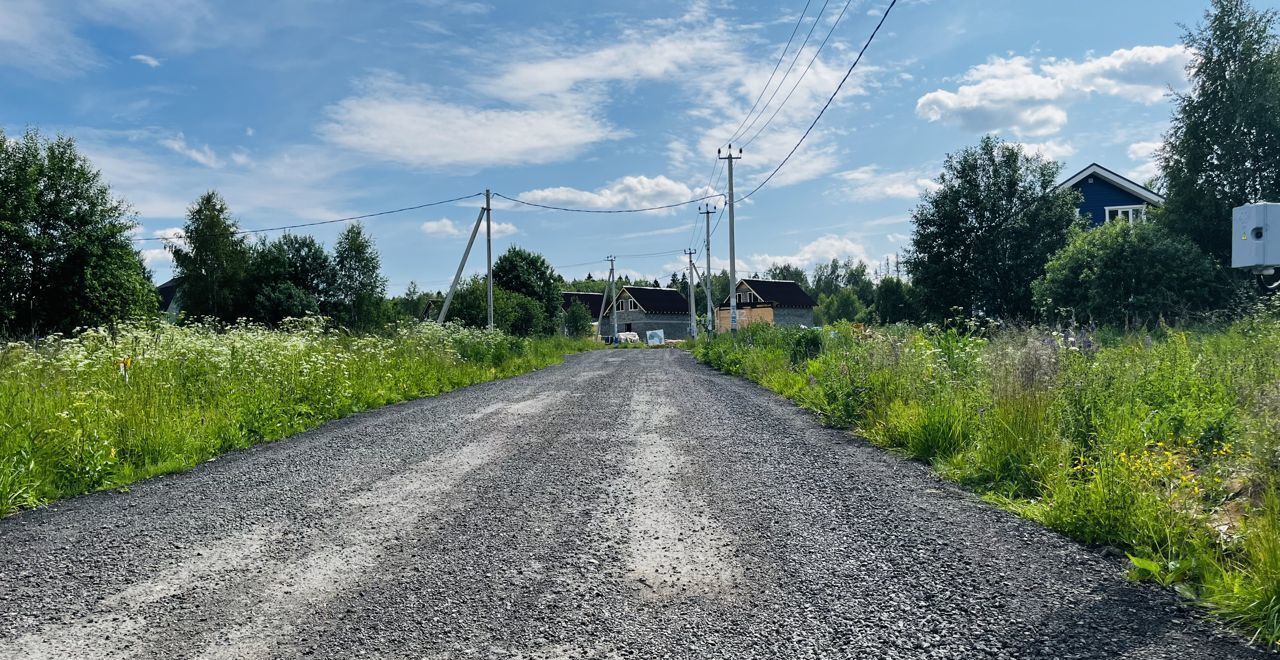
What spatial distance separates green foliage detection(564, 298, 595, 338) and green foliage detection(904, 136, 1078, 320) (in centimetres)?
3517

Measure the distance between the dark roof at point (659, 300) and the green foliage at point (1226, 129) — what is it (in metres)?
58.4

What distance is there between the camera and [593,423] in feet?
29.6

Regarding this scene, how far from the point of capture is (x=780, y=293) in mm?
75125

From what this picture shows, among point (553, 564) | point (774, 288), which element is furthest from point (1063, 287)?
point (774, 288)

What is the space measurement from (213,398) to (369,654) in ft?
23.4

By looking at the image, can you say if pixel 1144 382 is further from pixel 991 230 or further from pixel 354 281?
pixel 354 281

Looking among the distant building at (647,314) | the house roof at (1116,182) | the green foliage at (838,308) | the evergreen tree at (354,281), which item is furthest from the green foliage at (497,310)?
the green foliage at (838,308)

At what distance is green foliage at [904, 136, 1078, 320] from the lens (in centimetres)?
2906

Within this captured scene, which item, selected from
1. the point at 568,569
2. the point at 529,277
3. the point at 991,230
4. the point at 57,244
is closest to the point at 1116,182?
the point at 991,230

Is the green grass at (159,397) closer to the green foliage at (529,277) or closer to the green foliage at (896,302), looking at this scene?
the green foliage at (896,302)

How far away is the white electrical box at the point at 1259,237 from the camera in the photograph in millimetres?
8102

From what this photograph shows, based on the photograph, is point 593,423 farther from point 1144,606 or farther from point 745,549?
point 1144,606

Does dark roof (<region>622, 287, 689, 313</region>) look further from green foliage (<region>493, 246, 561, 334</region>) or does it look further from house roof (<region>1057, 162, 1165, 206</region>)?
house roof (<region>1057, 162, 1165, 206</region>)

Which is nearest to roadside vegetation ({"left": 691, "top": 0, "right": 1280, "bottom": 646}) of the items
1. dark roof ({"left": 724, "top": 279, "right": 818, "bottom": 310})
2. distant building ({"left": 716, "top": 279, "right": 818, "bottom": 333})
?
distant building ({"left": 716, "top": 279, "right": 818, "bottom": 333})
